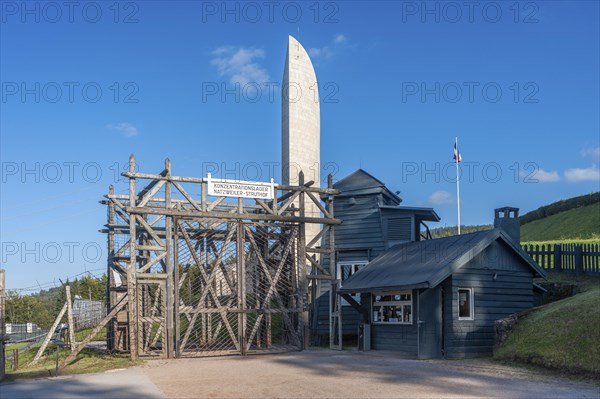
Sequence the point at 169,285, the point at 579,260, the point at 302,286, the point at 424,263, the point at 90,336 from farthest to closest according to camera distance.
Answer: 1. the point at 579,260
2. the point at 302,286
3. the point at 424,263
4. the point at 169,285
5. the point at 90,336

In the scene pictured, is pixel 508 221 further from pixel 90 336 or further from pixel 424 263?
pixel 90 336

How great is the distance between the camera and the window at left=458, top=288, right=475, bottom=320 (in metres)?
20.8

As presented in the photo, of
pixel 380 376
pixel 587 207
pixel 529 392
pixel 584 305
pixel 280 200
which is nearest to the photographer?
pixel 529 392

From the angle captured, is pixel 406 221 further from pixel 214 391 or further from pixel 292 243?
pixel 214 391

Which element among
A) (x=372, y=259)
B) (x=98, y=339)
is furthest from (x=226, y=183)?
(x=98, y=339)

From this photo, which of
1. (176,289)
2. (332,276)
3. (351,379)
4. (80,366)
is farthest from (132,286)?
(351,379)

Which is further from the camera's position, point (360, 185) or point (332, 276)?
point (360, 185)

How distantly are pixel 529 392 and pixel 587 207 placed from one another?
114ft

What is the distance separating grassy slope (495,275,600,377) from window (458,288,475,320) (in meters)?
1.66

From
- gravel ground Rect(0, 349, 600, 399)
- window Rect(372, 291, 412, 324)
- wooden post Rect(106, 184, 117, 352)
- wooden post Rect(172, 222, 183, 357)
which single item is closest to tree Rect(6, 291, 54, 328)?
wooden post Rect(106, 184, 117, 352)

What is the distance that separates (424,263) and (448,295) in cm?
174

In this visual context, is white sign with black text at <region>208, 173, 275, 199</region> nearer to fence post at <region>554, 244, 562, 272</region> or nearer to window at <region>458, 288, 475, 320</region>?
window at <region>458, 288, 475, 320</region>

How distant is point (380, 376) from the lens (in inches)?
616

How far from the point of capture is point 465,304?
68.7ft
